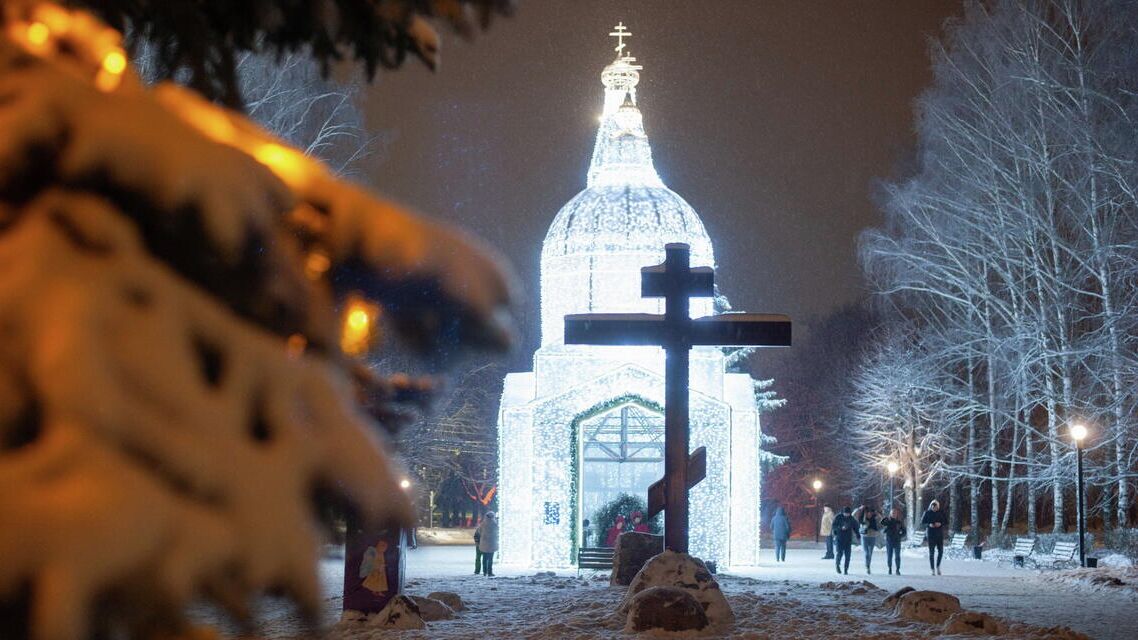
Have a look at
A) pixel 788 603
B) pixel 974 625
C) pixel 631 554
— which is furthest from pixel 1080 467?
pixel 974 625

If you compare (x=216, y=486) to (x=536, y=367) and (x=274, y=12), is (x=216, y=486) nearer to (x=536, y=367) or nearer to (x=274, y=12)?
(x=274, y=12)

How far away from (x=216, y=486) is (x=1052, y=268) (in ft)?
100

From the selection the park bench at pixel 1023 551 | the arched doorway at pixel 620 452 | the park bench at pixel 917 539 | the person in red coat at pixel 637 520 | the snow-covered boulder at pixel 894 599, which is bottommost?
the park bench at pixel 917 539

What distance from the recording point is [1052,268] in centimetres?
2986

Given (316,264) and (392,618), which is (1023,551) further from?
(316,264)

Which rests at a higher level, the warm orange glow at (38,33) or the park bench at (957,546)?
the warm orange glow at (38,33)

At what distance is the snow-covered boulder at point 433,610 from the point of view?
1417cm

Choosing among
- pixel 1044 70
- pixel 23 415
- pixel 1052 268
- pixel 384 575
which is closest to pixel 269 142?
pixel 23 415

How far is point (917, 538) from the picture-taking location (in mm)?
42406

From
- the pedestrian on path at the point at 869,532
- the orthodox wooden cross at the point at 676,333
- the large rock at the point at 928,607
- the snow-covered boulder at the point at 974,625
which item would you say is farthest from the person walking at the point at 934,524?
the snow-covered boulder at the point at 974,625

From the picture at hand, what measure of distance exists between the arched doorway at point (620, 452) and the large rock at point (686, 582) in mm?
A: 13499

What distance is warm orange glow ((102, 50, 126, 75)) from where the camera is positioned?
8.54 feet

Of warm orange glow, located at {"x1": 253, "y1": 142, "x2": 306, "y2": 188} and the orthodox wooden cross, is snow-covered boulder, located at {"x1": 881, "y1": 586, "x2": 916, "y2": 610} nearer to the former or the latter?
the orthodox wooden cross

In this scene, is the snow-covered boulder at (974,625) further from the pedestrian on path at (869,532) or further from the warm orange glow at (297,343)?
the pedestrian on path at (869,532)
